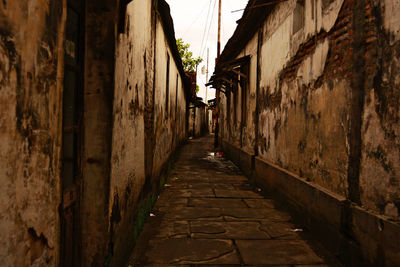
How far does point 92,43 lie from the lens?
2.12m

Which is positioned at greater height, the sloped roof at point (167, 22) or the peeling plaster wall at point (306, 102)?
the sloped roof at point (167, 22)

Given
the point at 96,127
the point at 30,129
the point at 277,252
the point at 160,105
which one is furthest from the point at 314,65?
the point at 30,129

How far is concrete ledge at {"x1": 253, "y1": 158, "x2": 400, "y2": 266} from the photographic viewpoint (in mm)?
2307

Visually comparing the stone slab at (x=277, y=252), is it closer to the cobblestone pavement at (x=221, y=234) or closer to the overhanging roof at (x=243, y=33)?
the cobblestone pavement at (x=221, y=234)

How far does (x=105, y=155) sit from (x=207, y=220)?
2.54 meters

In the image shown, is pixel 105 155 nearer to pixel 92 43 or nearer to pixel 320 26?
pixel 92 43

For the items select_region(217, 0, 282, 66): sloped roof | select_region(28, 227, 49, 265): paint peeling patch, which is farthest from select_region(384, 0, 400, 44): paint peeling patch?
select_region(217, 0, 282, 66): sloped roof

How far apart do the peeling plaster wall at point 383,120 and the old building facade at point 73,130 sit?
2347mm

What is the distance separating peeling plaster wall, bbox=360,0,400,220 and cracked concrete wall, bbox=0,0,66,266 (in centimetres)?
258

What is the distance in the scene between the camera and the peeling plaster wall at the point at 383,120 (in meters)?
2.29

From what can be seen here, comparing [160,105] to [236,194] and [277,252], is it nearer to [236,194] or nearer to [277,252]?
[236,194]

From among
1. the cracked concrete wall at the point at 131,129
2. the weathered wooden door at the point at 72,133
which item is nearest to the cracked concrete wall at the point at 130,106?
the cracked concrete wall at the point at 131,129

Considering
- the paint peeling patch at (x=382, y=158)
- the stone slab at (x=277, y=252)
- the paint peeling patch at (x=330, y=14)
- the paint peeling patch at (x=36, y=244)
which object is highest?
the paint peeling patch at (x=330, y=14)

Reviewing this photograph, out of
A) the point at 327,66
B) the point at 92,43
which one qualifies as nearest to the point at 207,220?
the point at 327,66
